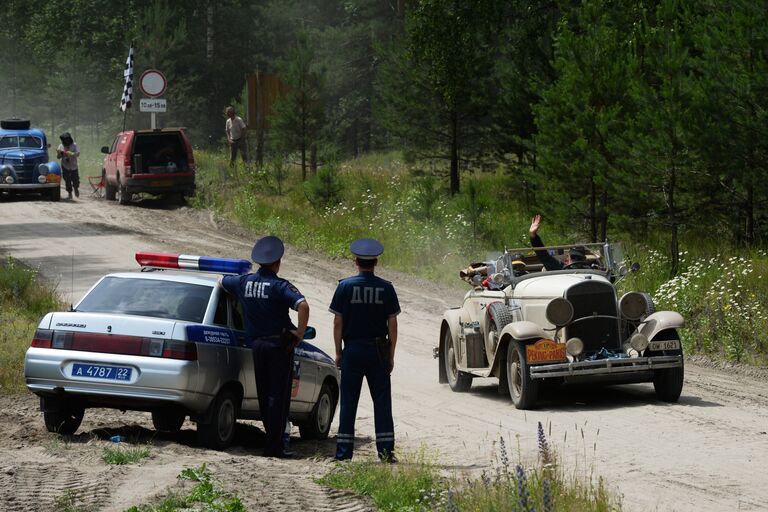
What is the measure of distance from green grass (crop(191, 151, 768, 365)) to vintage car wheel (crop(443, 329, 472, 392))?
1263 mm

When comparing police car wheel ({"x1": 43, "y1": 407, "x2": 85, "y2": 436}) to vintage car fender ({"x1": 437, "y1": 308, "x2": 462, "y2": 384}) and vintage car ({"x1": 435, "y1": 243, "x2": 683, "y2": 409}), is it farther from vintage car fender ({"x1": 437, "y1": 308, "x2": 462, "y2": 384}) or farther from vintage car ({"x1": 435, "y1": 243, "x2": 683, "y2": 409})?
vintage car fender ({"x1": 437, "y1": 308, "x2": 462, "y2": 384})

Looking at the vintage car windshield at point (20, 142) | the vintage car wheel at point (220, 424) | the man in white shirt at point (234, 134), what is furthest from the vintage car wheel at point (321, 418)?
the vintage car windshield at point (20, 142)

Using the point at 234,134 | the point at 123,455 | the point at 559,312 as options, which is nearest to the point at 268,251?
the point at 123,455

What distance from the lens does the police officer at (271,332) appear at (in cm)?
1013

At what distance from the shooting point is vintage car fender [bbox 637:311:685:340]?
1258 cm

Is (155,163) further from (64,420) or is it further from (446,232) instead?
(64,420)

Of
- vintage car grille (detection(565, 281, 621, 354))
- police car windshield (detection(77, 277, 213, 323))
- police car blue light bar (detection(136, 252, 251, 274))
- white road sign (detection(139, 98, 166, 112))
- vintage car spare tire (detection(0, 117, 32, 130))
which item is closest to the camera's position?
police car windshield (detection(77, 277, 213, 323))

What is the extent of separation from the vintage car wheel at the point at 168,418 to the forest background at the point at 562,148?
8.21 m

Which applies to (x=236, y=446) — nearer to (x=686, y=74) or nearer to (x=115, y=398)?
(x=115, y=398)

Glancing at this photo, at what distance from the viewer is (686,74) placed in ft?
67.6

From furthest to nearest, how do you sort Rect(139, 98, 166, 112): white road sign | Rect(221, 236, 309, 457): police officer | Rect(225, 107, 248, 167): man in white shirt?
Rect(225, 107, 248, 167): man in white shirt
Rect(139, 98, 166, 112): white road sign
Rect(221, 236, 309, 457): police officer

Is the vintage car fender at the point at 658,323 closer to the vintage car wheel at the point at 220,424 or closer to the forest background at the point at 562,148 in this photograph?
the forest background at the point at 562,148

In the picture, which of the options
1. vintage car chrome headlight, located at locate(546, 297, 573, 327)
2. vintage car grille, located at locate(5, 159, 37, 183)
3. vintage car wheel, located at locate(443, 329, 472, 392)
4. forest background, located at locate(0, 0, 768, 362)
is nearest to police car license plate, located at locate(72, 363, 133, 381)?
vintage car chrome headlight, located at locate(546, 297, 573, 327)

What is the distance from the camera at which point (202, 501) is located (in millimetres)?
7422
